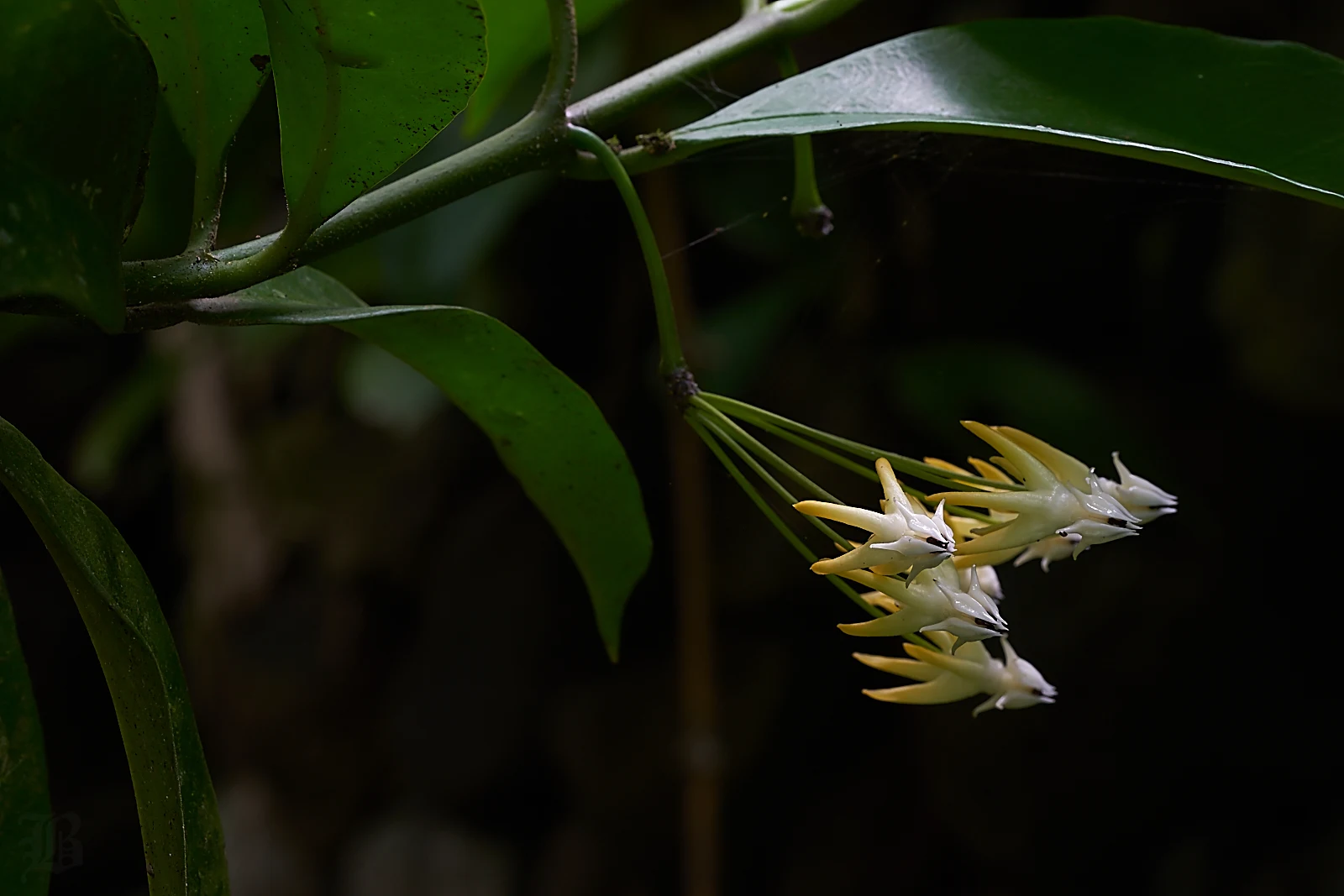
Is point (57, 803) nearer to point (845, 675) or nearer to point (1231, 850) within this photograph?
point (845, 675)

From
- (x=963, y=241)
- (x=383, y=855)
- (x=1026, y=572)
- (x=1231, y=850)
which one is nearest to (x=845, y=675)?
(x=1026, y=572)

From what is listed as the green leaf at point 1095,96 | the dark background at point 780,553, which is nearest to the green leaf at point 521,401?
the green leaf at point 1095,96

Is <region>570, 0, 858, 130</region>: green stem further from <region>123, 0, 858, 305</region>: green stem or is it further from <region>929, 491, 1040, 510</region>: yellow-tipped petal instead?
<region>929, 491, 1040, 510</region>: yellow-tipped petal

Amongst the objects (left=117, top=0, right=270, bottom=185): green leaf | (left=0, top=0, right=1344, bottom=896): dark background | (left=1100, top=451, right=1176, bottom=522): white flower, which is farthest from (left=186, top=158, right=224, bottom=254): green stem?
(left=0, top=0, right=1344, bottom=896): dark background

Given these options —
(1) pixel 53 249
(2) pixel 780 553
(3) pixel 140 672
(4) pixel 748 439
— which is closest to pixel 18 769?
(3) pixel 140 672

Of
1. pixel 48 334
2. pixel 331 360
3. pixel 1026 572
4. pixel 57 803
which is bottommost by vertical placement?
pixel 57 803
